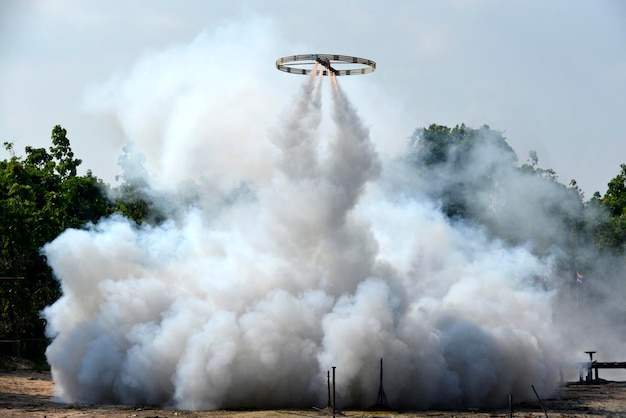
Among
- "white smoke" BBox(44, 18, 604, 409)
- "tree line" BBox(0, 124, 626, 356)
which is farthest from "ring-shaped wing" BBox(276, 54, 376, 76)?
"tree line" BBox(0, 124, 626, 356)

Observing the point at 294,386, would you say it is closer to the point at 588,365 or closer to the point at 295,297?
the point at 295,297

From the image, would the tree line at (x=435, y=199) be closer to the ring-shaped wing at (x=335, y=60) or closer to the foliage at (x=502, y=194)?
the foliage at (x=502, y=194)

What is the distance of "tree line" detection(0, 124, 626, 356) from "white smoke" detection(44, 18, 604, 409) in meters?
14.9

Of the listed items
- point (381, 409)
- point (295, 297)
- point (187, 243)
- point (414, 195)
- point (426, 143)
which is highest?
point (426, 143)

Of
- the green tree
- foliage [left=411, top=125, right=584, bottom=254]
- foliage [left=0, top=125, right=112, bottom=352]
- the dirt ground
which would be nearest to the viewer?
the dirt ground

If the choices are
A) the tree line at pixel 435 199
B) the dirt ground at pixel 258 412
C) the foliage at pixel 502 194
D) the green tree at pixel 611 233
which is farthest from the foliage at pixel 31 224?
the green tree at pixel 611 233

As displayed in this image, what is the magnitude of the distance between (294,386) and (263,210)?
331 inches

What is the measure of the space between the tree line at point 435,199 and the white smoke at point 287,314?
14.9 m

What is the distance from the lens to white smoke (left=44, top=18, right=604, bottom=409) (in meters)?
42.3

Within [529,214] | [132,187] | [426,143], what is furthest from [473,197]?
[132,187]

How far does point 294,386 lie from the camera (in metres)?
Answer: 42.3

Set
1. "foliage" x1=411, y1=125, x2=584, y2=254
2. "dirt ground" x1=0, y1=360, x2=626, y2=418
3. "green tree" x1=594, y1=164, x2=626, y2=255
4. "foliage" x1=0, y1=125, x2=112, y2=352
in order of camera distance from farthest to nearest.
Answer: "green tree" x1=594, y1=164, x2=626, y2=255 → "foliage" x1=411, y1=125, x2=584, y2=254 → "foliage" x1=0, y1=125, x2=112, y2=352 → "dirt ground" x1=0, y1=360, x2=626, y2=418

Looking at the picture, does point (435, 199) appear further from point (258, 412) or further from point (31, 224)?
point (258, 412)

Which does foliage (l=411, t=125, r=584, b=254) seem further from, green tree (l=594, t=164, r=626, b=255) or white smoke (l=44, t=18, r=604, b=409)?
white smoke (l=44, t=18, r=604, b=409)
